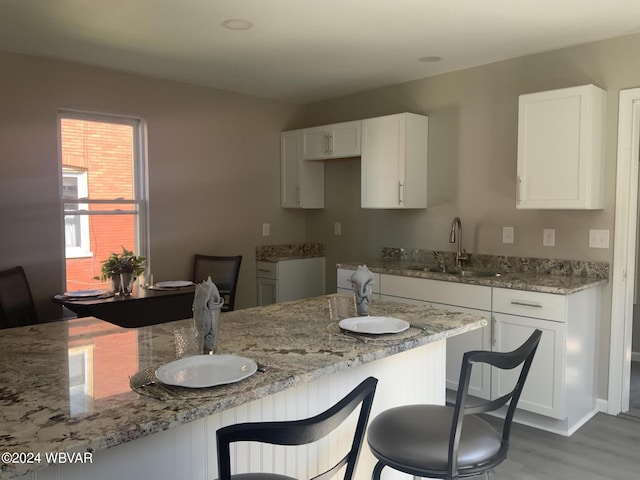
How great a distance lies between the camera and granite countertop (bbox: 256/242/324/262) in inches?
202

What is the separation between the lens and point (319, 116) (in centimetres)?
532

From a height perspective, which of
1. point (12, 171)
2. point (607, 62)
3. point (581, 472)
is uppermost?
point (607, 62)

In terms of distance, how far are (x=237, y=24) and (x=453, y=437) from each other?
258cm

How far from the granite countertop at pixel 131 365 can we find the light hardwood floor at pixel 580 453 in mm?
1190

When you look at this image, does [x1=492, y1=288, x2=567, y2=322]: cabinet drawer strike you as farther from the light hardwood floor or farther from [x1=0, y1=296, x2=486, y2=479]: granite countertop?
[x1=0, y1=296, x2=486, y2=479]: granite countertop

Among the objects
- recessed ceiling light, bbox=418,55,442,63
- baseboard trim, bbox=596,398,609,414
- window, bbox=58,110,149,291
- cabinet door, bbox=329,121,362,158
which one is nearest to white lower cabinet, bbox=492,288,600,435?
baseboard trim, bbox=596,398,609,414

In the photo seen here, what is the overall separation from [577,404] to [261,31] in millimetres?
3013

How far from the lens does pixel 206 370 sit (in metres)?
1.43

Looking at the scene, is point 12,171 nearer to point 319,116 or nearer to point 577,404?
point 319,116

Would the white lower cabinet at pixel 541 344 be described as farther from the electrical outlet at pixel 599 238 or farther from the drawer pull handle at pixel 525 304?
the electrical outlet at pixel 599 238

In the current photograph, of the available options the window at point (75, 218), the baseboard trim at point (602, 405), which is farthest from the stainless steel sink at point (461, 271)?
the window at point (75, 218)

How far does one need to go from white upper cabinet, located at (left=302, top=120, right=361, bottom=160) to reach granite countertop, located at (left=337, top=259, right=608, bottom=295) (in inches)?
42.9

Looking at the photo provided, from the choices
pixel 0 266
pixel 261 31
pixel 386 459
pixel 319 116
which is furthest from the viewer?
pixel 319 116

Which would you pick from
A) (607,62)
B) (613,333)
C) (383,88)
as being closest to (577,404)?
(613,333)
